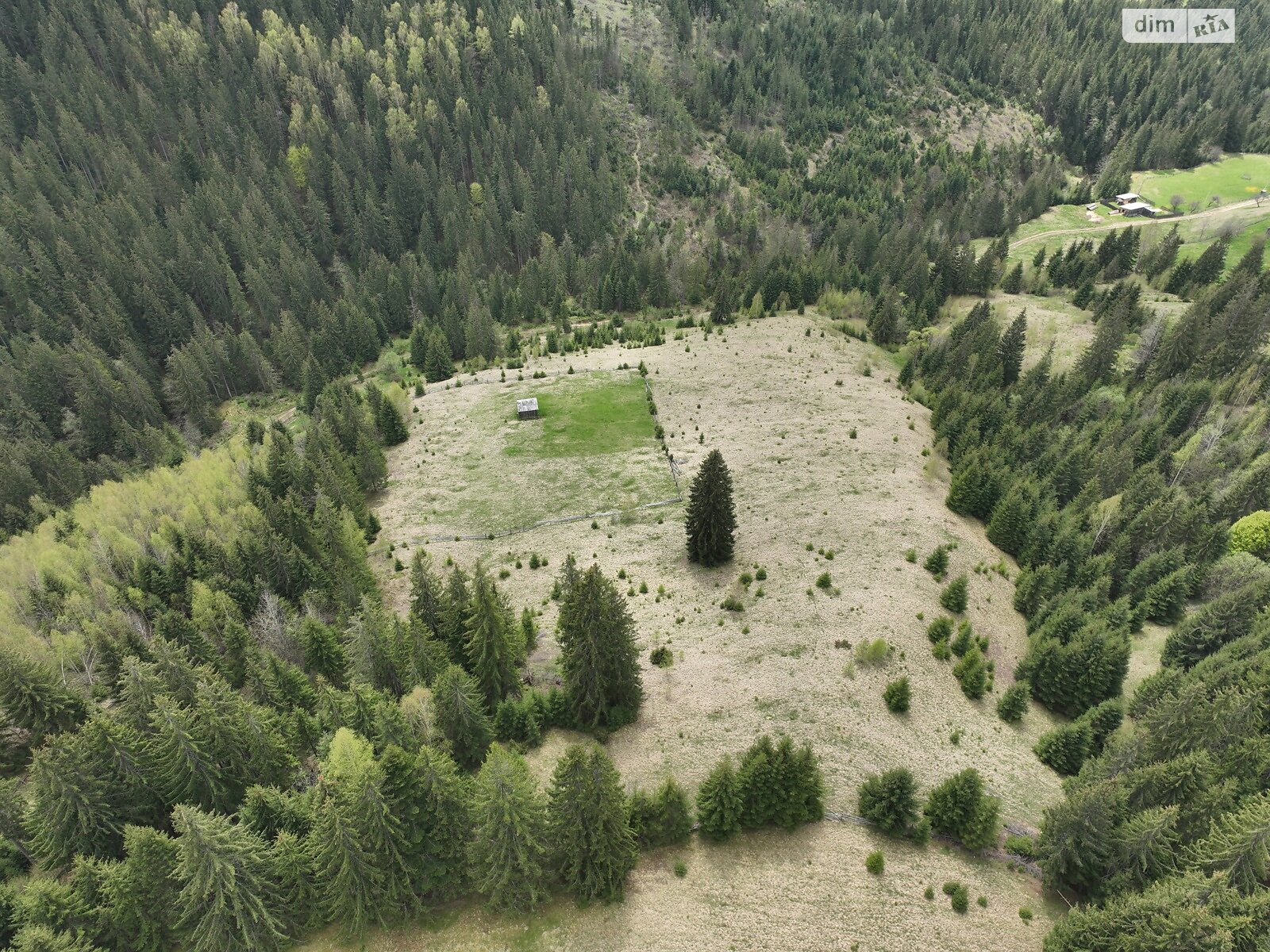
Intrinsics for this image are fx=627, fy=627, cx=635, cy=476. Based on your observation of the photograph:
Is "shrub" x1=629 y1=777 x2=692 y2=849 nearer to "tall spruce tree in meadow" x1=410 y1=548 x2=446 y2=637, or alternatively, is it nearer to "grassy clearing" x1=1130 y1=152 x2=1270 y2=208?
"tall spruce tree in meadow" x1=410 y1=548 x2=446 y2=637

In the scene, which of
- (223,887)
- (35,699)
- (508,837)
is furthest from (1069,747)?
(35,699)

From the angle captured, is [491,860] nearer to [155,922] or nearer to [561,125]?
[155,922]

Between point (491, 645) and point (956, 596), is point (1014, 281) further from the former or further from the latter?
point (491, 645)

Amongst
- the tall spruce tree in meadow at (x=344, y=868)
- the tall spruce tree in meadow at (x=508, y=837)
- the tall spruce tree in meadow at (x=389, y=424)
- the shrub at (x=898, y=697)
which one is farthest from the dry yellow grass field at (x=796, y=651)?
the tall spruce tree in meadow at (x=344, y=868)

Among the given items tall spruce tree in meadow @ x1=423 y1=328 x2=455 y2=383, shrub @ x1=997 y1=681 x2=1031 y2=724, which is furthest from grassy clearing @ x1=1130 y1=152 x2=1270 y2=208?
tall spruce tree in meadow @ x1=423 y1=328 x2=455 y2=383

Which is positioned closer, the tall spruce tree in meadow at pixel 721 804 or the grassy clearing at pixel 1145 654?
the tall spruce tree in meadow at pixel 721 804

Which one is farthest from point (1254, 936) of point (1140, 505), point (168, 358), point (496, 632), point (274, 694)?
point (168, 358)

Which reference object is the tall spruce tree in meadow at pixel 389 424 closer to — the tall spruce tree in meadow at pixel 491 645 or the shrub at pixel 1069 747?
the tall spruce tree in meadow at pixel 491 645
